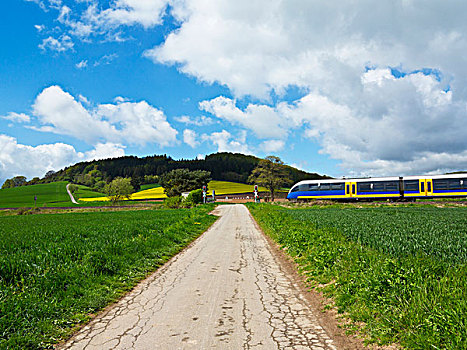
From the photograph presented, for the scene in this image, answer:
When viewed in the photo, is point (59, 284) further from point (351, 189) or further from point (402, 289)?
point (351, 189)

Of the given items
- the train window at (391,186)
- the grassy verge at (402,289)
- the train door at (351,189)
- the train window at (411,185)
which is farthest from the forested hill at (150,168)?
the grassy verge at (402,289)

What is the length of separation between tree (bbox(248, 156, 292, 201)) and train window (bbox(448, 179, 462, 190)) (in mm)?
33040

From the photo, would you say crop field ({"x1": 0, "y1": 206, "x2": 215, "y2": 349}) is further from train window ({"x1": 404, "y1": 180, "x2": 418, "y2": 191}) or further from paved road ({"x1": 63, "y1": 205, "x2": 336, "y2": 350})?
train window ({"x1": 404, "y1": 180, "x2": 418, "y2": 191})

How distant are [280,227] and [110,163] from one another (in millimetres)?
147628

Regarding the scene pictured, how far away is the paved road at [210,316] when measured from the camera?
3789mm

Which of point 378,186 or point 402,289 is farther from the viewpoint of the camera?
point 378,186

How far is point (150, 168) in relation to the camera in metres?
134

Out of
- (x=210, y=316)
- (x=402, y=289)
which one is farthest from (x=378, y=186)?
(x=210, y=316)

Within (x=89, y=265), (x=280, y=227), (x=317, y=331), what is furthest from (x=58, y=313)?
(x=280, y=227)

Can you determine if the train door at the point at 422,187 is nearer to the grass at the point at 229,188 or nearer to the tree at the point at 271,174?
the tree at the point at 271,174

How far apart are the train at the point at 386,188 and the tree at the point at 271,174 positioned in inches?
727

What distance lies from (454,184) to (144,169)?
11741 centimetres

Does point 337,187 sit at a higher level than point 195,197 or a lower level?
higher

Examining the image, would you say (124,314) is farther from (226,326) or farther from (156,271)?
(156,271)
